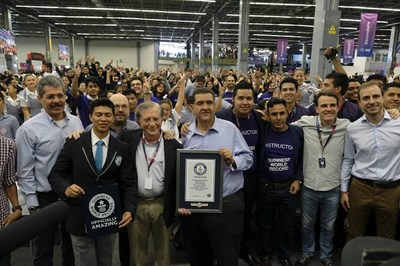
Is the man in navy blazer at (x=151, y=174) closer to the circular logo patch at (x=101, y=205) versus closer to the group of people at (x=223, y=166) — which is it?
the group of people at (x=223, y=166)

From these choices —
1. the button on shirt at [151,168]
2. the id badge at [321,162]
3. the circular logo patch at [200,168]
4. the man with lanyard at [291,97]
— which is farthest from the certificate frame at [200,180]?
the man with lanyard at [291,97]

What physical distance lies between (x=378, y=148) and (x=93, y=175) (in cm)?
251

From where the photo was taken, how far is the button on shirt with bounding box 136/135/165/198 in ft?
8.68

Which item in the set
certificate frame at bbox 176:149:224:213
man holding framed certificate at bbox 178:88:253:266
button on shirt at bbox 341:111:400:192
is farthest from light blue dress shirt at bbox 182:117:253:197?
button on shirt at bbox 341:111:400:192

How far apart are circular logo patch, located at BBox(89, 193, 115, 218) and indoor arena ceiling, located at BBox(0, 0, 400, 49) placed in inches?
642

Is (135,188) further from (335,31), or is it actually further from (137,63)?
(137,63)

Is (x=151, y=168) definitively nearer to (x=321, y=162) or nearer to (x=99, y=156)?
(x=99, y=156)

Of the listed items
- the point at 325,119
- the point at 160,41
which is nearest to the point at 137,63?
the point at 160,41

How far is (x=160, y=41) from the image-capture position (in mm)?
38094

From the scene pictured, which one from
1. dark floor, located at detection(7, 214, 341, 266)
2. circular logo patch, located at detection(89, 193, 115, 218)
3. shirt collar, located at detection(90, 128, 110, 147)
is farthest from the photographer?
dark floor, located at detection(7, 214, 341, 266)

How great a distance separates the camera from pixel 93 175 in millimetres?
2408

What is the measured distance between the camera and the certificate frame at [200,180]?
2439 mm

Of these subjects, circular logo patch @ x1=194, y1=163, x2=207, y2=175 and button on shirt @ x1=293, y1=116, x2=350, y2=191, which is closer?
circular logo patch @ x1=194, y1=163, x2=207, y2=175

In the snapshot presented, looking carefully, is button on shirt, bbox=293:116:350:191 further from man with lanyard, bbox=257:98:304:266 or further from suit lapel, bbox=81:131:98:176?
suit lapel, bbox=81:131:98:176
